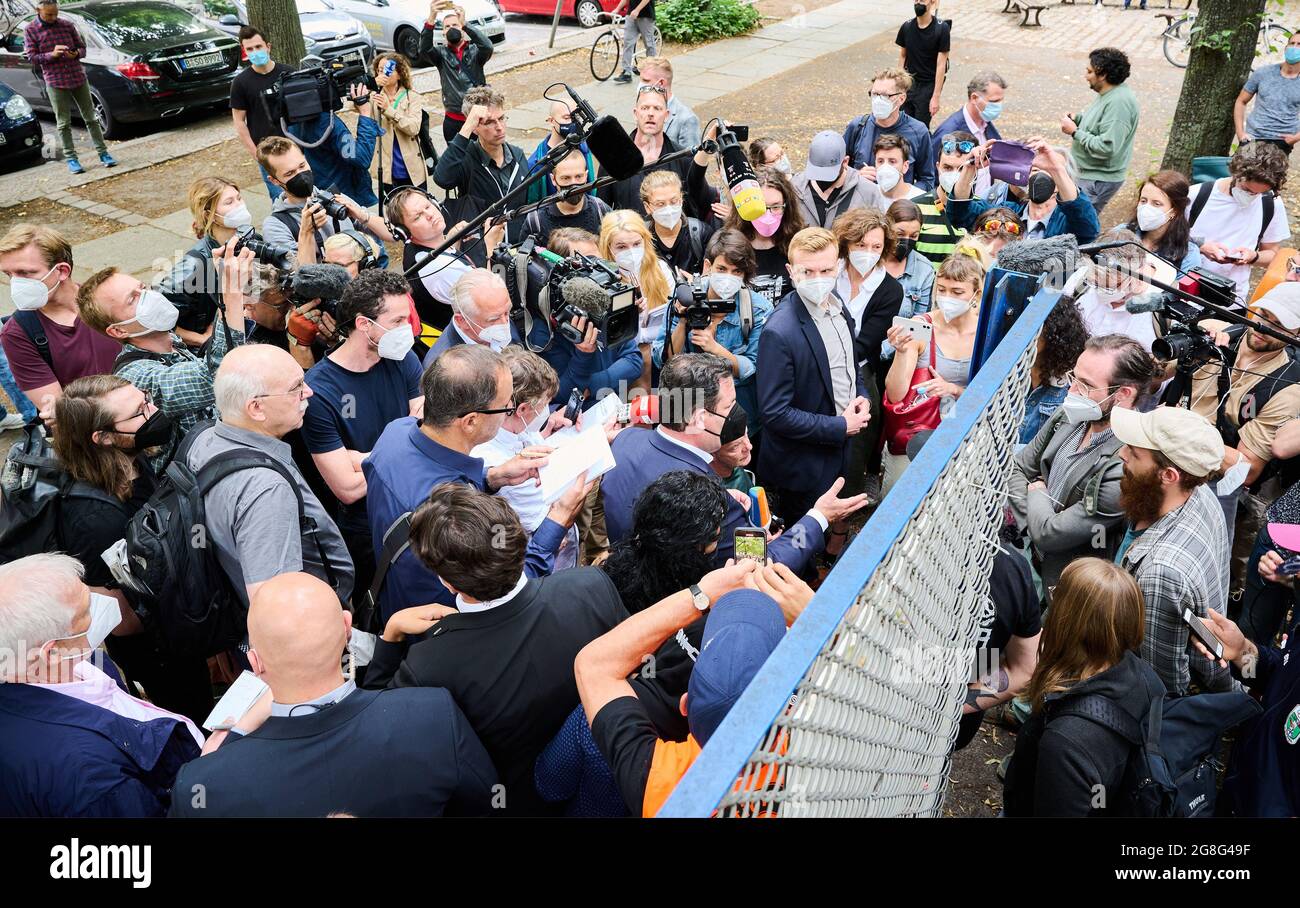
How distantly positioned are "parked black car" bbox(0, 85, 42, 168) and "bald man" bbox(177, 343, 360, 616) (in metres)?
A: 9.32

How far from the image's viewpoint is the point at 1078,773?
255 cm

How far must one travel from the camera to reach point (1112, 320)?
15.7 ft

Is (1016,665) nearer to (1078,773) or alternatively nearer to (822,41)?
(1078,773)

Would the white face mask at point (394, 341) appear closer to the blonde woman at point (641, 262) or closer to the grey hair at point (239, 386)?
the grey hair at point (239, 386)

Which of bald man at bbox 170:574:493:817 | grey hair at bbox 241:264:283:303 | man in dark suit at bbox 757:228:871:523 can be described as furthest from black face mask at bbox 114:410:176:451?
man in dark suit at bbox 757:228:871:523

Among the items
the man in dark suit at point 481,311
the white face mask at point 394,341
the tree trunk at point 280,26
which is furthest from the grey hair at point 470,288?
the tree trunk at point 280,26

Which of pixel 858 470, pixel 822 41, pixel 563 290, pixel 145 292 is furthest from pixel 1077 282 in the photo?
pixel 822 41

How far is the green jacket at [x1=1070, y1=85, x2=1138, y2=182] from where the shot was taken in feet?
22.6

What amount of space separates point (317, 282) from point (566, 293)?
1.06m

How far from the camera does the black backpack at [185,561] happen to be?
3.13 meters

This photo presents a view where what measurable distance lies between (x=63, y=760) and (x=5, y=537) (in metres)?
1.23

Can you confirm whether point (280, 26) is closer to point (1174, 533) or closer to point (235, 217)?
point (235, 217)

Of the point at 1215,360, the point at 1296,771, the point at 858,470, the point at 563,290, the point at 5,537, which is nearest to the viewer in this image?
the point at 1296,771

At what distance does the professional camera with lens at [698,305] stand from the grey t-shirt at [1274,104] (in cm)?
607
